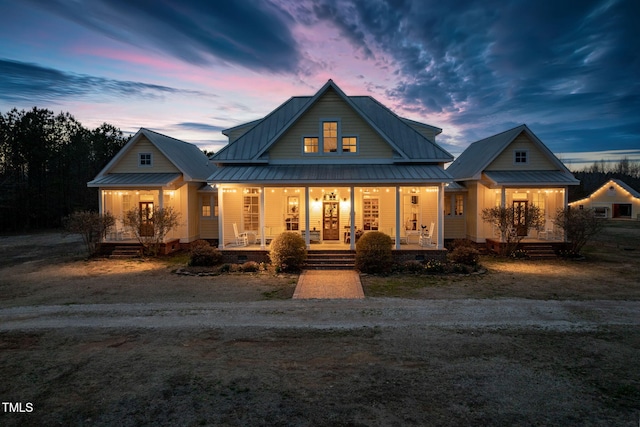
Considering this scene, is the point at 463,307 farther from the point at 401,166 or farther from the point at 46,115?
the point at 46,115

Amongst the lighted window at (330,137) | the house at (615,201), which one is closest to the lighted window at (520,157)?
the lighted window at (330,137)

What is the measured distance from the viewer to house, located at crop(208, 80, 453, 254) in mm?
17141

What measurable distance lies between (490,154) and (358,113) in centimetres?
832

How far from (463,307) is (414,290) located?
2.22 meters

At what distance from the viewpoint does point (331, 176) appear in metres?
17.0

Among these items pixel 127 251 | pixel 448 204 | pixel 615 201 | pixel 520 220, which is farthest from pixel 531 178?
pixel 615 201

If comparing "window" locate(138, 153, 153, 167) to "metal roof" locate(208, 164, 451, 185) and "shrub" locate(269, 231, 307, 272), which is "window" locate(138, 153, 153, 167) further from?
"shrub" locate(269, 231, 307, 272)

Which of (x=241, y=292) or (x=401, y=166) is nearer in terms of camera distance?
(x=241, y=292)

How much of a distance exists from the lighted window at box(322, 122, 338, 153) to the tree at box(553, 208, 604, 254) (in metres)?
11.8

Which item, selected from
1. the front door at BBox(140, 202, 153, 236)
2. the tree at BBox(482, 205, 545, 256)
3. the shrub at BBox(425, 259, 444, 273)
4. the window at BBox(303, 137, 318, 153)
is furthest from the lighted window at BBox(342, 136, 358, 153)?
the front door at BBox(140, 202, 153, 236)

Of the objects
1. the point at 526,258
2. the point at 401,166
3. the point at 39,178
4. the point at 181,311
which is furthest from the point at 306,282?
the point at 39,178

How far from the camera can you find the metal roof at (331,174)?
16.7 m

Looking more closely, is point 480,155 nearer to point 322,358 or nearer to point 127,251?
point 322,358

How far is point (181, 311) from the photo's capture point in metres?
10.2
